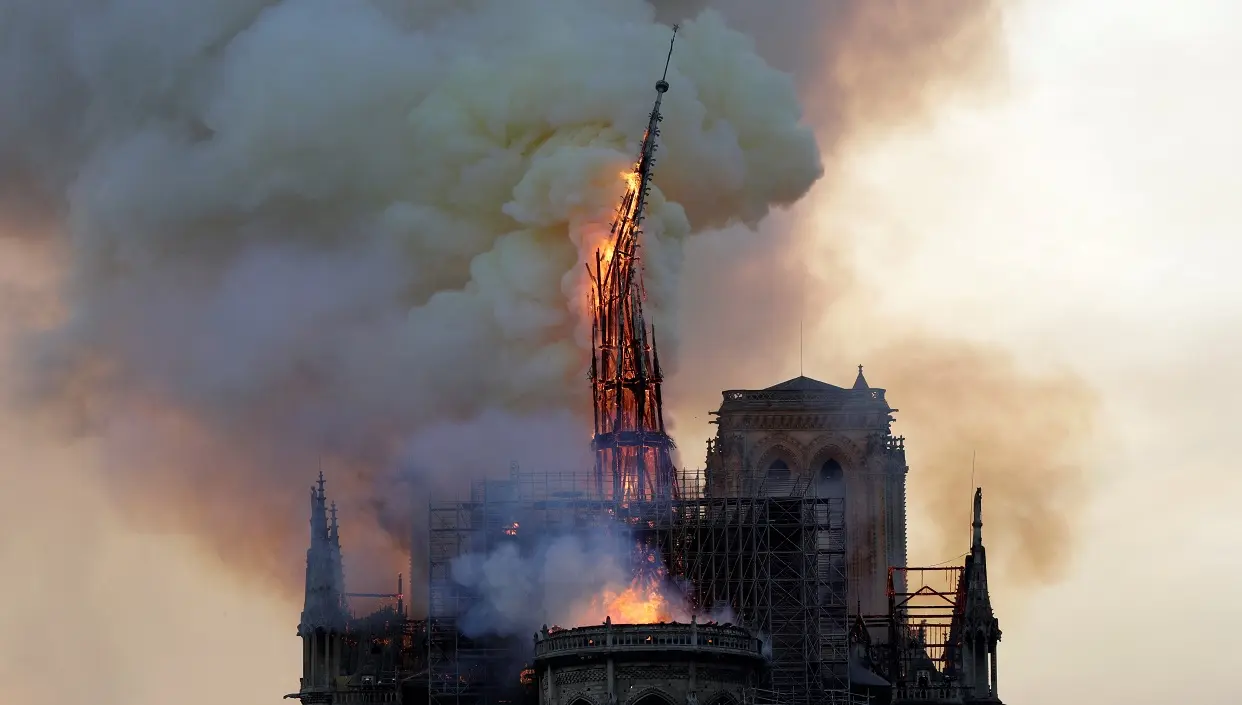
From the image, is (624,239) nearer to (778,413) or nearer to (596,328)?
(596,328)

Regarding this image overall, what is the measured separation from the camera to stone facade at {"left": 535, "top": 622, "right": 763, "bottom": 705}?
14588cm

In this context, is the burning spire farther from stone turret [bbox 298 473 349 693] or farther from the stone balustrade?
the stone balustrade

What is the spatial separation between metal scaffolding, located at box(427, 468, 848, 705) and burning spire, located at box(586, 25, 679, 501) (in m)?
7.44

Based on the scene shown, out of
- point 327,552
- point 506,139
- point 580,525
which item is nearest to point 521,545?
point 580,525

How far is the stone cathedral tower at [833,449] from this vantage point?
634 feet

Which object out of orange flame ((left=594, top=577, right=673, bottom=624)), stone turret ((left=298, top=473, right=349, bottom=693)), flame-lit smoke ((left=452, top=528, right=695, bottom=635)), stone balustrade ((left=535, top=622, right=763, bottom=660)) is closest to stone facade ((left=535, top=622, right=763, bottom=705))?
stone balustrade ((left=535, top=622, right=763, bottom=660))

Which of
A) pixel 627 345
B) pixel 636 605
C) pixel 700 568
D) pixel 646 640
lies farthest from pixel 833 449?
pixel 646 640

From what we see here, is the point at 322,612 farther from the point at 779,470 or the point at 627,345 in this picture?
the point at 779,470

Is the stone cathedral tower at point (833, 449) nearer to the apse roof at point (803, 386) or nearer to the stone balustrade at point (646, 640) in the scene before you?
the apse roof at point (803, 386)

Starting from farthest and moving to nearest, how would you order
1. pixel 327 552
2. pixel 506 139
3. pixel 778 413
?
pixel 778 413
pixel 506 139
pixel 327 552

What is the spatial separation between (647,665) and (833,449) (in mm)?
Answer: 50121

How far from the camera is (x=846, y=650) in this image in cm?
15938

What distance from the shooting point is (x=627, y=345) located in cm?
17312

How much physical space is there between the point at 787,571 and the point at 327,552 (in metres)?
27.1
